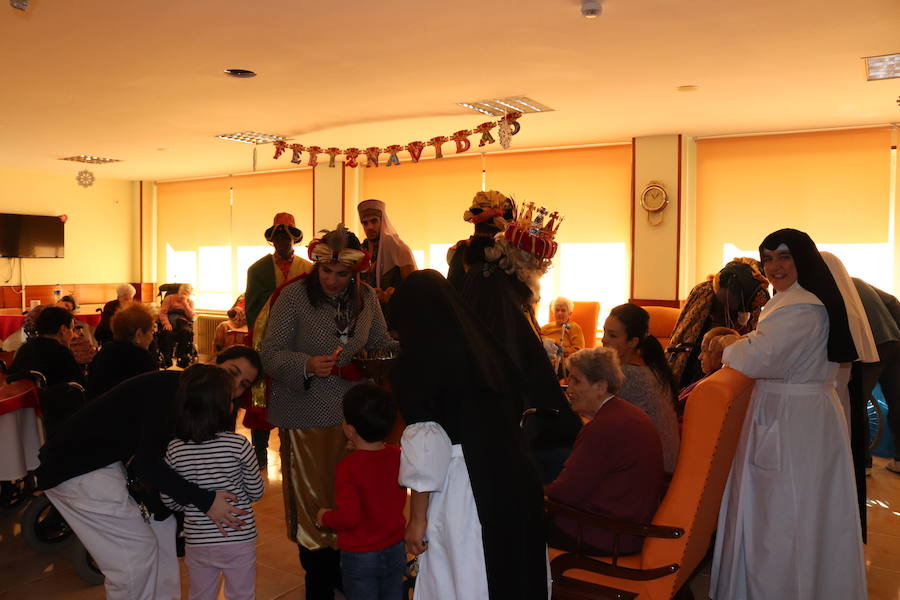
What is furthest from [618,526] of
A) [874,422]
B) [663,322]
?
[663,322]

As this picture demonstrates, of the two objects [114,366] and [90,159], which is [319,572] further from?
[90,159]

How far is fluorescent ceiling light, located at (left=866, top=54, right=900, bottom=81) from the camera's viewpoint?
17.0ft

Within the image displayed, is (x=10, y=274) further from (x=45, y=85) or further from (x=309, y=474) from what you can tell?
(x=309, y=474)

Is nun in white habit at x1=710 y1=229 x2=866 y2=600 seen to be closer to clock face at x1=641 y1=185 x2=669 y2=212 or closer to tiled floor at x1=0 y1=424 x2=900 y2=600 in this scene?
tiled floor at x1=0 y1=424 x2=900 y2=600

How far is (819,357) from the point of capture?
9.59ft

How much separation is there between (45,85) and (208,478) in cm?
506

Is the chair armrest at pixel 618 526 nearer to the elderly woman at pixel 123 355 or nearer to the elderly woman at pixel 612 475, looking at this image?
the elderly woman at pixel 612 475

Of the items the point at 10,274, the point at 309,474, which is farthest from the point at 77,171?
the point at 309,474

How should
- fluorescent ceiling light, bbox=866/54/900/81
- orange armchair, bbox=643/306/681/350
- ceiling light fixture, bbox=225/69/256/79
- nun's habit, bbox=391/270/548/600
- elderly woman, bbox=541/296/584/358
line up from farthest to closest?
orange armchair, bbox=643/306/681/350 → elderly woman, bbox=541/296/584/358 → ceiling light fixture, bbox=225/69/256/79 → fluorescent ceiling light, bbox=866/54/900/81 → nun's habit, bbox=391/270/548/600

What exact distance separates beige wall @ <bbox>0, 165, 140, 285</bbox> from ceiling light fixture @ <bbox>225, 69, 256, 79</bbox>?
6728 millimetres

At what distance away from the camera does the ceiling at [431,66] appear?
170 inches

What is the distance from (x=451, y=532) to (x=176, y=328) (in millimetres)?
6603

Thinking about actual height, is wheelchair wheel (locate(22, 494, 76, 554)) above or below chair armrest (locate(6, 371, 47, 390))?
below

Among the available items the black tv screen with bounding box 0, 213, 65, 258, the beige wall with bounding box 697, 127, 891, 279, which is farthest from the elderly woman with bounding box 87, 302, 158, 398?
the black tv screen with bounding box 0, 213, 65, 258
